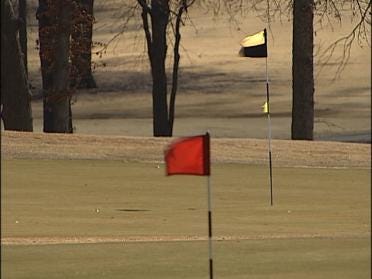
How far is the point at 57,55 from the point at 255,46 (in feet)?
32.3

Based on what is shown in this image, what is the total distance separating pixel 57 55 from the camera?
28.1m

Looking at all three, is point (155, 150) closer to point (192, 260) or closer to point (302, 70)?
point (302, 70)

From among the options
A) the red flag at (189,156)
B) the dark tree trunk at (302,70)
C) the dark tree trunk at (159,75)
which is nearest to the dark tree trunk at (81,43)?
the dark tree trunk at (159,75)

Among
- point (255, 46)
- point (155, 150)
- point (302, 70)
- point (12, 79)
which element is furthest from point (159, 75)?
point (255, 46)

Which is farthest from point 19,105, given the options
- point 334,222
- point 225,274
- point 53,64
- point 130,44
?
point 130,44

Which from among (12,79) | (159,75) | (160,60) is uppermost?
(12,79)

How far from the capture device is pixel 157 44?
32.1 metres

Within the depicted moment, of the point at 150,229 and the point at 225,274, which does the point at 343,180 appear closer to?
the point at 150,229

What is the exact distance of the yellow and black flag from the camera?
736 inches

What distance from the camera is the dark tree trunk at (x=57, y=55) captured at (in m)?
28.0

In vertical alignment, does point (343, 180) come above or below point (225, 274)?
below

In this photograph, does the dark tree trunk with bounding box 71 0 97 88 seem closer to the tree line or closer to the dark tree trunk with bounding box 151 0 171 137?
the tree line

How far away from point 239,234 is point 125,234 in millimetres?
1113

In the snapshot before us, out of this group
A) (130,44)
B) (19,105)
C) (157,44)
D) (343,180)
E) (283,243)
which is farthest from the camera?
(130,44)
